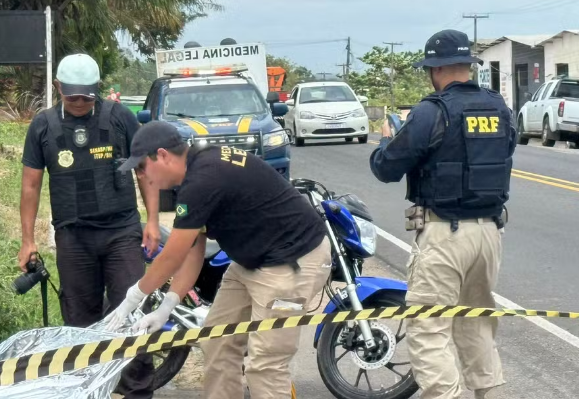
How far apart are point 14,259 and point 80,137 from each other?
7.47 ft

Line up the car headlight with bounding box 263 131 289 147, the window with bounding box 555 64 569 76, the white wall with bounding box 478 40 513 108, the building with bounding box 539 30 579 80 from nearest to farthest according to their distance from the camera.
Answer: the car headlight with bounding box 263 131 289 147 → the building with bounding box 539 30 579 80 → the window with bounding box 555 64 569 76 → the white wall with bounding box 478 40 513 108

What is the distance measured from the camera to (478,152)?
4801 mm

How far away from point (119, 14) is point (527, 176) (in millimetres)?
11498

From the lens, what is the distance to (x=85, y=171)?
5.46m

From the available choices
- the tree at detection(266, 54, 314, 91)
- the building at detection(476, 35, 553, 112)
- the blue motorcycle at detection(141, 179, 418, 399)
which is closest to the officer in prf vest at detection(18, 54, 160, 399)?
the blue motorcycle at detection(141, 179, 418, 399)

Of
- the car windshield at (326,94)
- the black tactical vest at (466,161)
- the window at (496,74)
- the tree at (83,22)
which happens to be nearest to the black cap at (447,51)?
the black tactical vest at (466,161)

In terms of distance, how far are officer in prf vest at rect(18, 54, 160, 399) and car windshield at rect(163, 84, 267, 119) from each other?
28.4 feet

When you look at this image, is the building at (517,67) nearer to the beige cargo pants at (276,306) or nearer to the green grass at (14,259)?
the green grass at (14,259)

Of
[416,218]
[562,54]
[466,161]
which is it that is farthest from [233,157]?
[562,54]

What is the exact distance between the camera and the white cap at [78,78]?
5312mm

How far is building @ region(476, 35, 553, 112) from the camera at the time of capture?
168 ft

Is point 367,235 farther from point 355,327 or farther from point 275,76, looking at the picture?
point 275,76

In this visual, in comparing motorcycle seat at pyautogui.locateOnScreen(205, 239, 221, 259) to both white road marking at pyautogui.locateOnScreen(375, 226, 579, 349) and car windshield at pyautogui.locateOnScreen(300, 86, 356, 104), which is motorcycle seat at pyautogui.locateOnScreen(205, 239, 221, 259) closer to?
white road marking at pyautogui.locateOnScreen(375, 226, 579, 349)

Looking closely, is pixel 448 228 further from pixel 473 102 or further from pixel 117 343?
pixel 117 343
